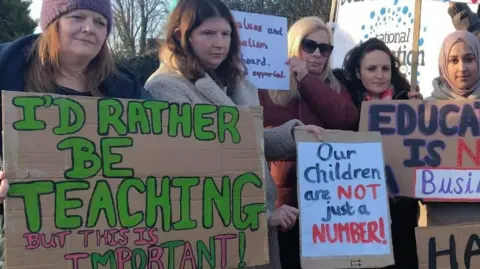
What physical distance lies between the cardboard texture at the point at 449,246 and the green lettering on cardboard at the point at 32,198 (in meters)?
1.73

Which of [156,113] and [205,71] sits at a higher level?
[205,71]

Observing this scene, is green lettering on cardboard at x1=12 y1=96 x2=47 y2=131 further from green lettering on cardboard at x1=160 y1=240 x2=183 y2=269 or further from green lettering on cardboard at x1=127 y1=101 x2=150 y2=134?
green lettering on cardboard at x1=160 y1=240 x2=183 y2=269


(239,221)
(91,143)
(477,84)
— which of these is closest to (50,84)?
(91,143)

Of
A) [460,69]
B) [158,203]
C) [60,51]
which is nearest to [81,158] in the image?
[158,203]

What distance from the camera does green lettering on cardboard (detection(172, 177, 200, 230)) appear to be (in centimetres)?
236

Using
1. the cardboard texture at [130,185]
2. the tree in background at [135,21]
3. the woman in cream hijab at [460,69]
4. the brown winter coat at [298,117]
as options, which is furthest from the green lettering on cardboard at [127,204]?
the tree in background at [135,21]

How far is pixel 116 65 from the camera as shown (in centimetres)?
262

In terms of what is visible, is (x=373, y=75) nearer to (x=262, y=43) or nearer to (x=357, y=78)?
(x=357, y=78)

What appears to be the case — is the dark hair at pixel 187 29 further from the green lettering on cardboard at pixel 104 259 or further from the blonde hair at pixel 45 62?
the green lettering on cardboard at pixel 104 259

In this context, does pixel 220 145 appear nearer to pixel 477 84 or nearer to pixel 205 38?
pixel 205 38

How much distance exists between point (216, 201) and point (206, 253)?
0.66 ft

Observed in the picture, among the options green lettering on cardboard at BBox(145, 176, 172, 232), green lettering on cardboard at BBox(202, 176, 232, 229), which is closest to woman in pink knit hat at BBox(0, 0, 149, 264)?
green lettering on cardboard at BBox(145, 176, 172, 232)

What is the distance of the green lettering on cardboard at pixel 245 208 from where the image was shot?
2.47 metres

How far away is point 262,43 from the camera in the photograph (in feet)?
12.7
